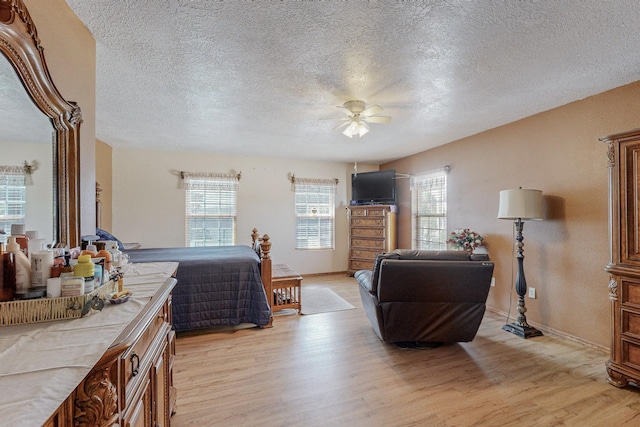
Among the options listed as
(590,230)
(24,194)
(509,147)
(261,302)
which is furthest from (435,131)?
(24,194)

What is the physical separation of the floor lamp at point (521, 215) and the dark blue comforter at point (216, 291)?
277cm

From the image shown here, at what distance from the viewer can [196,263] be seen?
9.93 ft

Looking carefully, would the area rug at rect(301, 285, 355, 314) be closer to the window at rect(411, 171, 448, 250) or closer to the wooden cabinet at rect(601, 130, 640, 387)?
Answer: the window at rect(411, 171, 448, 250)

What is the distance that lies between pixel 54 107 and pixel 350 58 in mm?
1722

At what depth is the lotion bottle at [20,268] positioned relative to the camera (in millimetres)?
904

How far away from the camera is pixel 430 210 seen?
193 inches

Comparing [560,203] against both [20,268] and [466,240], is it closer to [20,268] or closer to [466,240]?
[466,240]

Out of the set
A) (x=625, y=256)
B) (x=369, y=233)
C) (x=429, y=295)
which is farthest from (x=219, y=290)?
(x=625, y=256)

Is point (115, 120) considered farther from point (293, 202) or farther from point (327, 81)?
point (293, 202)

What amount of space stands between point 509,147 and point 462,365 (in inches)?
104

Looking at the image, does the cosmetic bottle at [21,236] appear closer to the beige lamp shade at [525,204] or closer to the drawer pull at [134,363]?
the drawer pull at [134,363]

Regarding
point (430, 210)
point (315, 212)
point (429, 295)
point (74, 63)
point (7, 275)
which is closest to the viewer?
point (7, 275)

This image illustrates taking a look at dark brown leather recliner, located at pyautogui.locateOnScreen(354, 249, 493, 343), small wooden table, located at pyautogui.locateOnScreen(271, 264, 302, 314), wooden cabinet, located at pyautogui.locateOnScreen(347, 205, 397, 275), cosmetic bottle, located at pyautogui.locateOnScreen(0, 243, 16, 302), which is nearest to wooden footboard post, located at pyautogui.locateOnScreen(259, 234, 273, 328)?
small wooden table, located at pyautogui.locateOnScreen(271, 264, 302, 314)

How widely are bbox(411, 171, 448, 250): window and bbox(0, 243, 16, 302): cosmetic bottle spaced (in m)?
4.72
